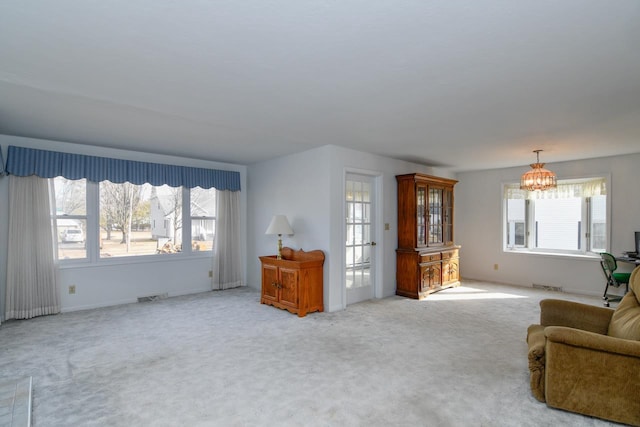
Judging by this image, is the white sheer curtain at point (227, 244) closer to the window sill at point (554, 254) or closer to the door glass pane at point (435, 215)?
the door glass pane at point (435, 215)

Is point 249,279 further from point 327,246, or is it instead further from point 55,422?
point 55,422

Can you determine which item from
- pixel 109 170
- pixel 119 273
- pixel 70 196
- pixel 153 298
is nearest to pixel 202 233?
pixel 153 298

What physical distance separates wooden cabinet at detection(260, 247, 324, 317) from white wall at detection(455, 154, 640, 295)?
4.08 metres

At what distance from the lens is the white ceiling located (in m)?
1.70

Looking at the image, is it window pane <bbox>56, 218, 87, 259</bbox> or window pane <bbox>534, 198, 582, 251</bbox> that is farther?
window pane <bbox>534, 198, 582, 251</bbox>

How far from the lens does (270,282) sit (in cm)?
491

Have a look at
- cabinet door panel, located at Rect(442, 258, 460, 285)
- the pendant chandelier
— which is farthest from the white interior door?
the pendant chandelier

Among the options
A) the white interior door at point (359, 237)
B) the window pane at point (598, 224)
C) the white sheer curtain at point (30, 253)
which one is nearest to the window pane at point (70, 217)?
the white sheer curtain at point (30, 253)

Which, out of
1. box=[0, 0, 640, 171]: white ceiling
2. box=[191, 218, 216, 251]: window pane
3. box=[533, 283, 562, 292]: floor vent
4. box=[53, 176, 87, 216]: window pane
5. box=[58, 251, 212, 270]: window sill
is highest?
box=[0, 0, 640, 171]: white ceiling

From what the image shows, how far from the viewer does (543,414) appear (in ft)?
7.29

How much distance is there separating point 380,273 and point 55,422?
4240 millimetres

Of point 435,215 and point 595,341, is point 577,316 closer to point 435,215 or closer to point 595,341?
point 595,341

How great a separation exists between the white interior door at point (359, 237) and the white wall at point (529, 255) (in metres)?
2.92

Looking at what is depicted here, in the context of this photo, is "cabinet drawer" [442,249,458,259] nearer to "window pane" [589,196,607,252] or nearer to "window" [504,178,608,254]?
"window" [504,178,608,254]
